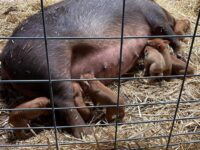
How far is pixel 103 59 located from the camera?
291 centimetres

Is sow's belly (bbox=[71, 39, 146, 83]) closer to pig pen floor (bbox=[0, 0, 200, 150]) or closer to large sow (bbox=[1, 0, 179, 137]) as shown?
large sow (bbox=[1, 0, 179, 137])

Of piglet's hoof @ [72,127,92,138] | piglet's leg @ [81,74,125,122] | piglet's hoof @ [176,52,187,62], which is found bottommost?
piglet's hoof @ [72,127,92,138]

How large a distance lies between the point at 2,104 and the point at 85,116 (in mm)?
633

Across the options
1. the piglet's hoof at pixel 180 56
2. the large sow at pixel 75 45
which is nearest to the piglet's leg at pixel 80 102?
the large sow at pixel 75 45

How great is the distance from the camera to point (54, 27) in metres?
2.74

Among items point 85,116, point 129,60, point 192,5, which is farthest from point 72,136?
point 192,5

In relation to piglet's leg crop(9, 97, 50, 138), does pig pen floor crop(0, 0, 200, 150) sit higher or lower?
lower

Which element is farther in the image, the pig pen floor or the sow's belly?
the sow's belly

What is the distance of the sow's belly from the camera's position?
9.14 feet

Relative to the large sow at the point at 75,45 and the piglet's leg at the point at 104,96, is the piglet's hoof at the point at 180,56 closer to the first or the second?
the large sow at the point at 75,45

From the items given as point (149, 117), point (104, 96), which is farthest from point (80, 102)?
point (149, 117)

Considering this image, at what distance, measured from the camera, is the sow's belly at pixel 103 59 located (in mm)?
2785

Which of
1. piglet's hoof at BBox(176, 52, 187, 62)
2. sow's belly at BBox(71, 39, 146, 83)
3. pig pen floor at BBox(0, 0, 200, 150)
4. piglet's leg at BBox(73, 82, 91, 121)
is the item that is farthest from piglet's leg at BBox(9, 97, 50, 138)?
piglet's hoof at BBox(176, 52, 187, 62)

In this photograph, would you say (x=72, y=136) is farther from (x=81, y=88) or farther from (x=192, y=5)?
(x=192, y=5)
